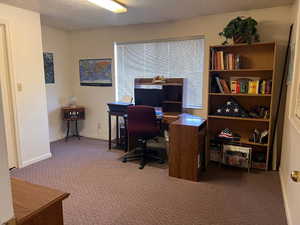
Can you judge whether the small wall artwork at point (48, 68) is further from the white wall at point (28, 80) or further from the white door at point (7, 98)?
the white door at point (7, 98)

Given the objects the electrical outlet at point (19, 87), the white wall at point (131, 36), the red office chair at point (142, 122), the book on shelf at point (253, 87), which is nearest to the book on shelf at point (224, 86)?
the book on shelf at point (253, 87)

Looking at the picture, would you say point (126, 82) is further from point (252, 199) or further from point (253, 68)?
point (252, 199)

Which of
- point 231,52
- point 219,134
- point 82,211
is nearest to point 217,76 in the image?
point 231,52

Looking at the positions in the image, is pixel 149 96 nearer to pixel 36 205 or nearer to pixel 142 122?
pixel 142 122

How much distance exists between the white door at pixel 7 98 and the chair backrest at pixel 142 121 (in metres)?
1.70

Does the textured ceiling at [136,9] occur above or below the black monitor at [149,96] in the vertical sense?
above

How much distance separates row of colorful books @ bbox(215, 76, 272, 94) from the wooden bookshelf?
0.07 m

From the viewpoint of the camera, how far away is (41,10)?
3287 millimetres

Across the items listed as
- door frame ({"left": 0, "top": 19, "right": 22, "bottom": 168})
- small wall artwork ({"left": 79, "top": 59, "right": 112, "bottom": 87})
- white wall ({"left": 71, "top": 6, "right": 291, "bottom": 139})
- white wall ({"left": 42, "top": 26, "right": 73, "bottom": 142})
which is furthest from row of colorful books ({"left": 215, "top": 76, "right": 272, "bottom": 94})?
white wall ({"left": 42, "top": 26, "right": 73, "bottom": 142})

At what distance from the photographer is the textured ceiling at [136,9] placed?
115 inches

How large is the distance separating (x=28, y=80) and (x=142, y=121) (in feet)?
6.00

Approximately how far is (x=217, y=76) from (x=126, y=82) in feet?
6.10

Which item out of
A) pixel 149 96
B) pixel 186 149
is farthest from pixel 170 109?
pixel 186 149

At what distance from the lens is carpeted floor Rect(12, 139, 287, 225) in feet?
7.07
